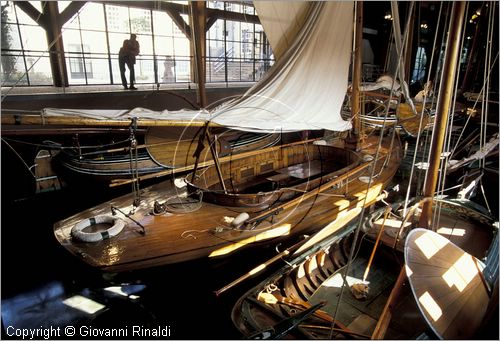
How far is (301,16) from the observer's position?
4730 mm

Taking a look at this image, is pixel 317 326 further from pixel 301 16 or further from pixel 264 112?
pixel 301 16

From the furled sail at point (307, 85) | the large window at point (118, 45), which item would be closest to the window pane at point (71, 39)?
the large window at point (118, 45)

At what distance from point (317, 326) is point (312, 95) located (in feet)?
10.9

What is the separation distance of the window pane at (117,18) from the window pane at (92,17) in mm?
255

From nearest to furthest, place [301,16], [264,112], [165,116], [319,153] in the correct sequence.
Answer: [165,116] → [264,112] → [301,16] → [319,153]

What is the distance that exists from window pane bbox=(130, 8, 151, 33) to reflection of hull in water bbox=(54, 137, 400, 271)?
31.5 feet

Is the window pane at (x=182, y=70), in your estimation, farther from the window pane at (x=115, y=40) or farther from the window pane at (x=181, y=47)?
the window pane at (x=115, y=40)

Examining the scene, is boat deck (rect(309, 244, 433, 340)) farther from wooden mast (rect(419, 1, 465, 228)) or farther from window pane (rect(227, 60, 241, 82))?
window pane (rect(227, 60, 241, 82))

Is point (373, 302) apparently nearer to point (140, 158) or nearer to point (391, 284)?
point (391, 284)

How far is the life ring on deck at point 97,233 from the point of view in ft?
10.1

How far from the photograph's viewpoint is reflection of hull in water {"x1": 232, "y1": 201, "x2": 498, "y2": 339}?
8.94ft

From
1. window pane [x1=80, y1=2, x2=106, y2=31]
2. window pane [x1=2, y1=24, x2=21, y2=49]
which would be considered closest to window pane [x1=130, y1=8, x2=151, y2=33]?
window pane [x1=80, y1=2, x2=106, y2=31]

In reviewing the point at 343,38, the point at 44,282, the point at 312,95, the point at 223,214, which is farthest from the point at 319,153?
the point at 44,282

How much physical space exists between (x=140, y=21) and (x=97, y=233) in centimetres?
1119
